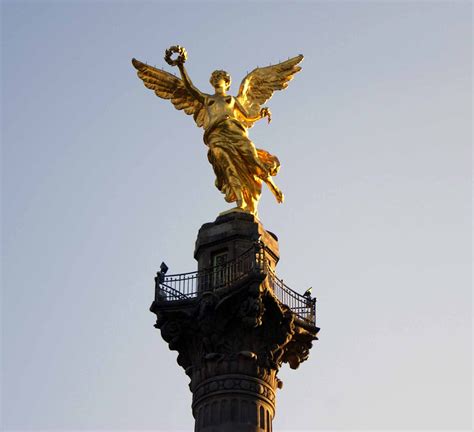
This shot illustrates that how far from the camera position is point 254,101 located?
44.0m

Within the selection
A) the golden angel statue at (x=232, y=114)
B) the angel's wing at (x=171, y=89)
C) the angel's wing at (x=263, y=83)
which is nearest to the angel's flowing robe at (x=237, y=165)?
the golden angel statue at (x=232, y=114)

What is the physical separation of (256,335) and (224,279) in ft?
6.55

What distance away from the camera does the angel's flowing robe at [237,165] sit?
1618 inches

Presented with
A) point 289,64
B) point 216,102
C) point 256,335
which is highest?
point 289,64

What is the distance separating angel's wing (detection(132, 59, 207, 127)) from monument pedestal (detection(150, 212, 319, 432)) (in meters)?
6.14

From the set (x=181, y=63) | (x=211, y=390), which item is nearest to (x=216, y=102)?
(x=181, y=63)

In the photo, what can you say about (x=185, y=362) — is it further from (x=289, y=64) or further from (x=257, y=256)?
(x=289, y=64)

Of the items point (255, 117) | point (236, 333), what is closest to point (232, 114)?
point (255, 117)

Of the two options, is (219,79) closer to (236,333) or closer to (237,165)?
(237,165)

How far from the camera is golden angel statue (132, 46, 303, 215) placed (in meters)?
41.2

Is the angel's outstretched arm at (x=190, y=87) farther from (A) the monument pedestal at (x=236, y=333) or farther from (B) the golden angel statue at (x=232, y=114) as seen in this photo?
(A) the monument pedestal at (x=236, y=333)

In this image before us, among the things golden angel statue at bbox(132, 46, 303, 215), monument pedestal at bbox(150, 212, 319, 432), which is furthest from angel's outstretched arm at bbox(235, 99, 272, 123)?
monument pedestal at bbox(150, 212, 319, 432)

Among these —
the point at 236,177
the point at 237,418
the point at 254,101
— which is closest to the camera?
the point at 237,418

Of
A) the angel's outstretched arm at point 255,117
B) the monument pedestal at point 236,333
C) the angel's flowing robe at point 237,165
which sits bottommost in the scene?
the monument pedestal at point 236,333
